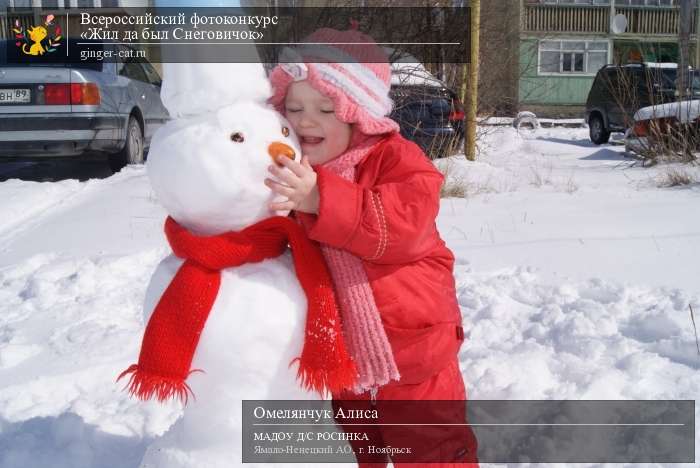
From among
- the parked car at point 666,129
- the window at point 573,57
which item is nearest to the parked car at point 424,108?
the parked car at point 666,129

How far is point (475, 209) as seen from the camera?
4996 mm

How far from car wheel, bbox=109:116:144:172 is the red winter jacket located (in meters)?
6.12

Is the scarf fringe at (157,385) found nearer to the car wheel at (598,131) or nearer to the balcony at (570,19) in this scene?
the car wheel at (598,131)

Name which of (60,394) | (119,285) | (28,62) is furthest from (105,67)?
(60,394)

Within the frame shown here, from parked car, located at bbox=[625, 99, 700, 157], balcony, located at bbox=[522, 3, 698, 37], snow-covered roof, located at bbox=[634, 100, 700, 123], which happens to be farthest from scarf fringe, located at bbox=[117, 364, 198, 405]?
balcony, located at bbox=[522, 3, 698, 37]

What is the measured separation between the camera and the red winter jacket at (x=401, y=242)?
58.7 inches

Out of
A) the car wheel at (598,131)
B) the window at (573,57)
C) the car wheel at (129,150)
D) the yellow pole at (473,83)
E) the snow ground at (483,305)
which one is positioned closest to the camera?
the snow ground at (483,305)

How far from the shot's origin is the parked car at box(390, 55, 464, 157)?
721 cm

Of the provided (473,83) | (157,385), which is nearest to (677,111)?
(473,83)

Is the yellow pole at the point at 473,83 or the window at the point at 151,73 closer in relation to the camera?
the yellow pole at the point at 473,83

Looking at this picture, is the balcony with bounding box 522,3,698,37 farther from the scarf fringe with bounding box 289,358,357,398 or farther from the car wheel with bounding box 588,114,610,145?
the scarf fringe with bounding box 289,358,357,398

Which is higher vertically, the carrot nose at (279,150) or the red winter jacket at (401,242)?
the carrot nose at (279,150)

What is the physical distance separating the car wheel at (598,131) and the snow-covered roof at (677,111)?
5602 mm

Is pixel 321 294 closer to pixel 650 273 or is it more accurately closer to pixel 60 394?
pixel 60 394
